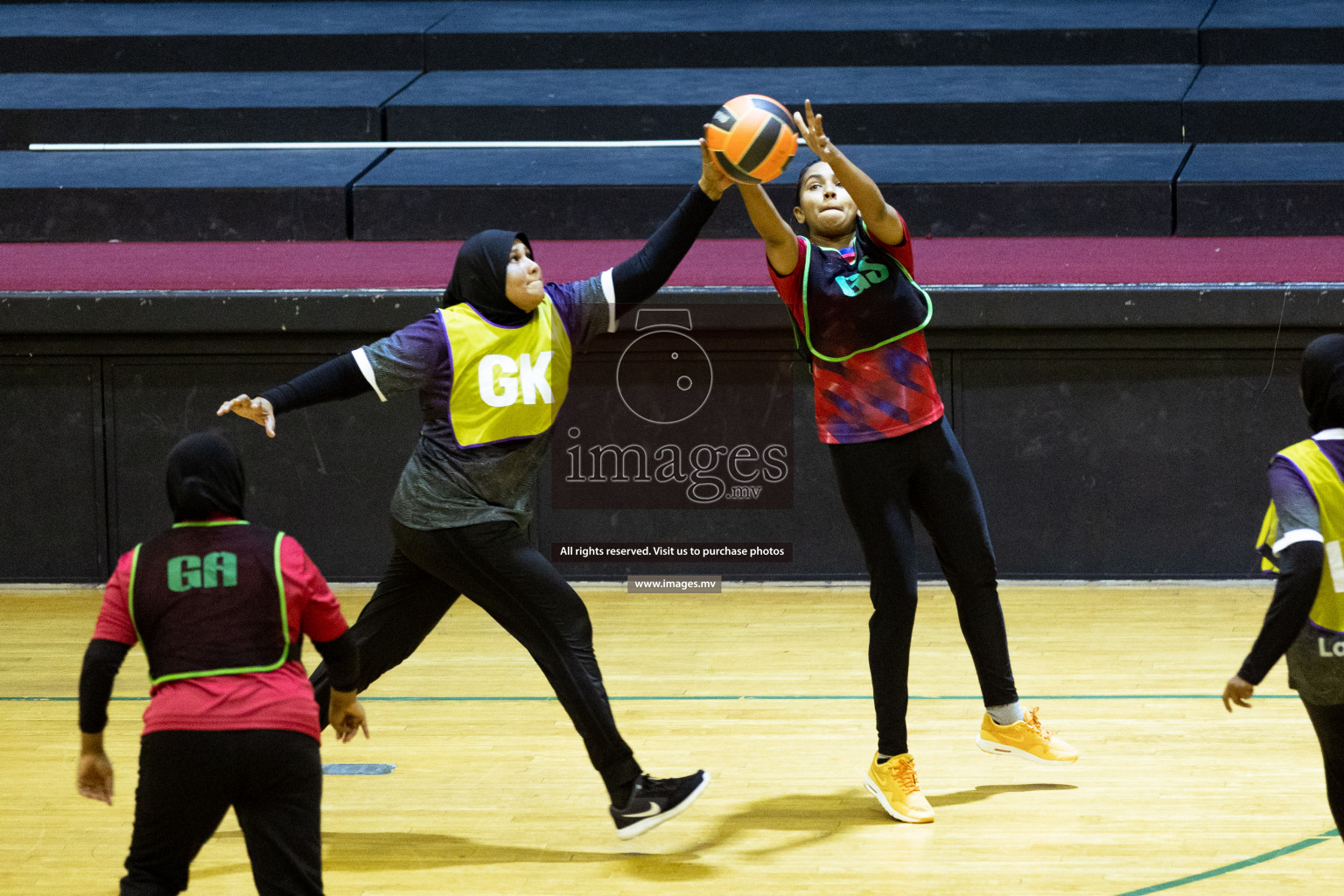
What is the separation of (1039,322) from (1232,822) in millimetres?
2901

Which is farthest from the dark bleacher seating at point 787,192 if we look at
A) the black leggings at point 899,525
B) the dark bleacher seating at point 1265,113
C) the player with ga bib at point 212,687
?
the player with ga bib at point 212,687

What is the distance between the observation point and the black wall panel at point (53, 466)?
639 cm

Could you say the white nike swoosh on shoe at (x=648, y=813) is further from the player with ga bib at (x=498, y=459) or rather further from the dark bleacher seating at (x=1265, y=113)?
the dark bleacher seating at (x=1265, y=113)

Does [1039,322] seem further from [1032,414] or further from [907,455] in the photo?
[907,455]

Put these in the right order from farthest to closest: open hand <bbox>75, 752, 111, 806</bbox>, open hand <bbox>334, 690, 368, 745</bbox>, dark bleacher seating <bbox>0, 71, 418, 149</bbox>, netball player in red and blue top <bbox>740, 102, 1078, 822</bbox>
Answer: dark bleacher seating <bbox>0, 71, 418, 149</bbox> → netball player in red and blue top <bbox>740, 102, 1078, 822</bbox> → open hand <bbox>334, 690, 368, 745</bbox> → open hand <bbox>75, 752, 111, 806</bbox>

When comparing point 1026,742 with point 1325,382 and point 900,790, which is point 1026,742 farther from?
point 1325,382

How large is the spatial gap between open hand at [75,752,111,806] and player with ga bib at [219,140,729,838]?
89 cm

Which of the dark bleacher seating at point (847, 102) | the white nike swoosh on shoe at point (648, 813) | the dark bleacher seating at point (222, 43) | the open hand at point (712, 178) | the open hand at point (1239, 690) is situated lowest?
the white nike swoosh on shoe at point (648, 813)

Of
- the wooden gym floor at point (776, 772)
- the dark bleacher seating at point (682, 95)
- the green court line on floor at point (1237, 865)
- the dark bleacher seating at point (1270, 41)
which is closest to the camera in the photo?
the green court line on floor at point (1237, 865)

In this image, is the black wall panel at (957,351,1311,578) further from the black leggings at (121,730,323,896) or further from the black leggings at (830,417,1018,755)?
the black leggings at (121,730,323,896)

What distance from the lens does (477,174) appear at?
7617mm

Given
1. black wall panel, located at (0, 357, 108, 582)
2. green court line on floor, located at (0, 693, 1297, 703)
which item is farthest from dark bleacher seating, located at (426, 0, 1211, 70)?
green court line on floor, located at (0, 693, 1297, 703)

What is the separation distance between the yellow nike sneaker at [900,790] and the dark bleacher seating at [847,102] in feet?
15.7

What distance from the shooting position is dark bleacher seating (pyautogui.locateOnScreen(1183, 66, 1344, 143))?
7.73 m
